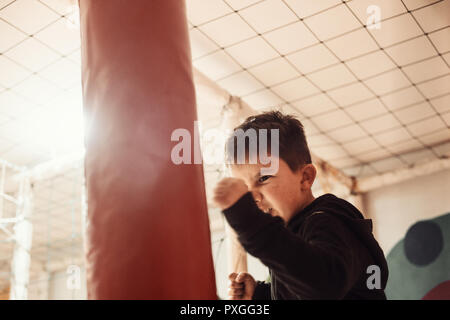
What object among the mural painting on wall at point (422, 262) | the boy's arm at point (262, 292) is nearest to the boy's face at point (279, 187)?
the boy's arm at point (262, 292)

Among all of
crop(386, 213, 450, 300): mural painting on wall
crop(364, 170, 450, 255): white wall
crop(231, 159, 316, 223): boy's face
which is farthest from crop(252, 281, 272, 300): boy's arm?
crop(364, 170, 450, 255): white wall

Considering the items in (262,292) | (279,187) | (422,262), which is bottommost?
(262,292)

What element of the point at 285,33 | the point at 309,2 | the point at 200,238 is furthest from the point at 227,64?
the point at 200,238

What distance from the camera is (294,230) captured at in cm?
85

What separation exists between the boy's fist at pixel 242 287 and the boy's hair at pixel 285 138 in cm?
27

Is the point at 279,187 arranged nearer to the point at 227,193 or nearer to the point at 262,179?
the point at 262,179

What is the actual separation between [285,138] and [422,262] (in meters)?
3.75

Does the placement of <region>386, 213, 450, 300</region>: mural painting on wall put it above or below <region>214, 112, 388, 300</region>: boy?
above

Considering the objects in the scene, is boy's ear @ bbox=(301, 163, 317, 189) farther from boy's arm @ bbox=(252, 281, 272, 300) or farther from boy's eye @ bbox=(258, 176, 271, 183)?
boy's arm @ bbox=(252, 281, 272, 300)

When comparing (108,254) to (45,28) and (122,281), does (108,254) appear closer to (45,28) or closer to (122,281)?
(122,281)

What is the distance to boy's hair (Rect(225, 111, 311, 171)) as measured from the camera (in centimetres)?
90

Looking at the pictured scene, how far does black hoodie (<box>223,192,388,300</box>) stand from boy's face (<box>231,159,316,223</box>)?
0.31 feet

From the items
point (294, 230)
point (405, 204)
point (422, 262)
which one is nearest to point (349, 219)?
point (294, 230)

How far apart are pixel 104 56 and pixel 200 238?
37cm
